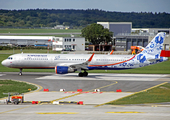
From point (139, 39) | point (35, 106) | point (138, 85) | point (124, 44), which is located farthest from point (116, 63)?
point (124, 44)

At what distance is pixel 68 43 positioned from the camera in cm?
12494

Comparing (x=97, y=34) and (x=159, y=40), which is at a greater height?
A: (x=97, y=34)

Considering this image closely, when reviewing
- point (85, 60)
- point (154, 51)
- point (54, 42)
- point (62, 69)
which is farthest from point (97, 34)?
point (62, 69)

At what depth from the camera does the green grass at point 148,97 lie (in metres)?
29.2

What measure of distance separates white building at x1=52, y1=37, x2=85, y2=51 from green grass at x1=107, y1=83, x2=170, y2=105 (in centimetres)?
8975

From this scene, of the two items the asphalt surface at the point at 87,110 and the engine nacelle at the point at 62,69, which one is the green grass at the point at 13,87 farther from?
the engine nacelle at the point at 62,69

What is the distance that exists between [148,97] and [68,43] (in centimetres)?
9519

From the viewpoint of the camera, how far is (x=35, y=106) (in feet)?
86.6

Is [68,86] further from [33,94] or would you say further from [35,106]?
[35,106]

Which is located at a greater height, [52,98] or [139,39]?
[139,39]

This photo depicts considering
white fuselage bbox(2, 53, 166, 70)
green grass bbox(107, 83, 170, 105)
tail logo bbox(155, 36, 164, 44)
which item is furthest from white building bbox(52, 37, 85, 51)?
green grass bbox(107, 83, 170, 105)

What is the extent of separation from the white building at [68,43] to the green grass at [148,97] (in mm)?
89751

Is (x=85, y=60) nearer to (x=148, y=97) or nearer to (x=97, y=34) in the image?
(x=148, y=97)

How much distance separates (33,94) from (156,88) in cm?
1728
